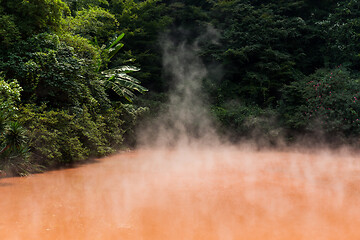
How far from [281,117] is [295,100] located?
104cm

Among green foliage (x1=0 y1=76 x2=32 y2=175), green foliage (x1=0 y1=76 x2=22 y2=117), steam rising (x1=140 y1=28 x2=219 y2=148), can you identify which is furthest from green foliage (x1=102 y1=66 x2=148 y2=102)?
green foliage (x1=0 y1=76 x2=32 y2=175)

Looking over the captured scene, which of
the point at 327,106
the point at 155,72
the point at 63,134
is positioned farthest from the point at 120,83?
the point at 327,106

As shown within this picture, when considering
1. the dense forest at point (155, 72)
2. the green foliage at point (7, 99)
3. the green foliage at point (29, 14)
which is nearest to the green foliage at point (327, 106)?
the dense forest at point (155, 72)

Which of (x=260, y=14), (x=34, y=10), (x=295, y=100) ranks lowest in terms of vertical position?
(x=295, y=100)

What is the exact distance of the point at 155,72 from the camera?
17.9m

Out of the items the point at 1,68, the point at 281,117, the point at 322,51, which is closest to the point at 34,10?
the point at 1,68

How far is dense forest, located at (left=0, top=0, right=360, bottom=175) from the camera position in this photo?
8.22 m

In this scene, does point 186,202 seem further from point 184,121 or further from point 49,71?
point 184,121

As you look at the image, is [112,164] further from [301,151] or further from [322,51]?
[322,51]

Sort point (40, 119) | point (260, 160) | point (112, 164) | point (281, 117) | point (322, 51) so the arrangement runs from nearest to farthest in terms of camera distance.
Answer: point (40, 119) < point (112, 164) < point (260, 160) < point (281, 117) < point (322, 51)

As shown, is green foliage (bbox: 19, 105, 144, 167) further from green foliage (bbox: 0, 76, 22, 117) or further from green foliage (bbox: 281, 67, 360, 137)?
green foliage (bbox: 281, 67, 360, 137)

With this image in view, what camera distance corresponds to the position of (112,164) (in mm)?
9297

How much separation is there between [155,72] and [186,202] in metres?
13.3

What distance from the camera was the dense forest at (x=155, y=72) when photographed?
822cm
